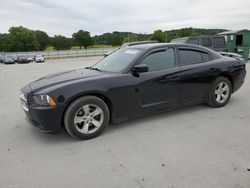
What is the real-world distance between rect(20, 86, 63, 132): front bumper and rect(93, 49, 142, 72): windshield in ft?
4.28

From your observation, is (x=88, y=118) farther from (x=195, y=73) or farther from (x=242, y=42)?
(x=242, y=42)

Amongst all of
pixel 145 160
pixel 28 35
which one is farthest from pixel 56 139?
pixel 28 35

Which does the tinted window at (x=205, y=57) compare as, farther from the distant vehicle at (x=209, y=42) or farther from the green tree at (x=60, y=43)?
the green tree at (x=60, y=43)

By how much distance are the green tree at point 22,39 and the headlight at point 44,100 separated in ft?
234

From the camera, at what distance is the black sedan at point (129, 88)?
2977 mm

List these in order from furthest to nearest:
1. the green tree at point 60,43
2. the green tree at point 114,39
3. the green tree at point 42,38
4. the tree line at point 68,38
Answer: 1. the green tree at point 60,43
2. the green tree at point 42,38
3. the green tree at point 114,39
4. the tree line at point 68,38

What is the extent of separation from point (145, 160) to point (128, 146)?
1.44ft

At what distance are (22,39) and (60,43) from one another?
1828cm

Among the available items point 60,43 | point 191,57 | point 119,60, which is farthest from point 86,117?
point 60,43

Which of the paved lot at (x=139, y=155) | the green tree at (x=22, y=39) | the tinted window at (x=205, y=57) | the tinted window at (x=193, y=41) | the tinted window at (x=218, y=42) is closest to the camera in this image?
the paved lot at (x=139, y=155)

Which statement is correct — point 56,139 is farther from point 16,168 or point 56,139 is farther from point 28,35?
point 28,35

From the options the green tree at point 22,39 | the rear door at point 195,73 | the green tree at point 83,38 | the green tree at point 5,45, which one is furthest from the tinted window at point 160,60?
the green tree at point 83,38

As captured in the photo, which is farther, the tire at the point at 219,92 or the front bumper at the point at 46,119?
the tire at the point at 219,92

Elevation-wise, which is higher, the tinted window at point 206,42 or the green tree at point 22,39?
the green tree at point 22,39
